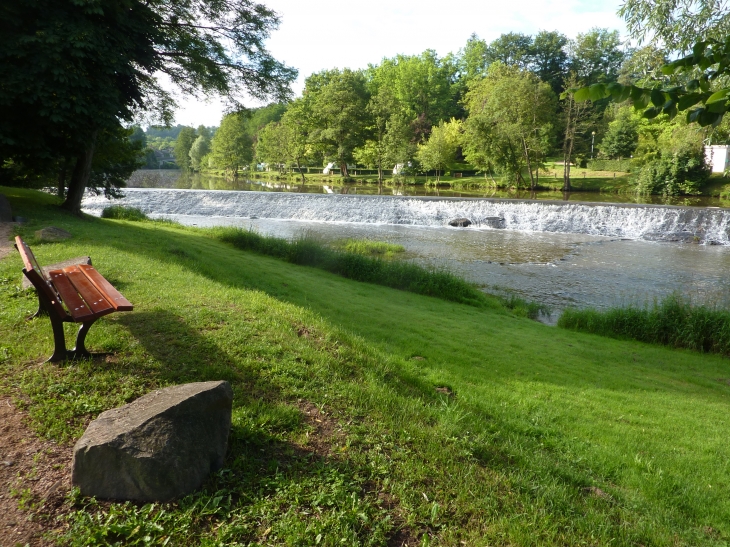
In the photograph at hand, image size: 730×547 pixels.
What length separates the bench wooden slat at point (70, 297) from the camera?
452cm

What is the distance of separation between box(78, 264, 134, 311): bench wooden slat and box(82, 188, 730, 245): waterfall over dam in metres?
25.4

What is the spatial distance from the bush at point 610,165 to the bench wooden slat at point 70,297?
5156cm

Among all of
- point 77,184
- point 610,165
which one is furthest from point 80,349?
point 610,165

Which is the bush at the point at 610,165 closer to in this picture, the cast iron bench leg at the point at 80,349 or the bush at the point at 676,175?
the bush at the point at 676,175

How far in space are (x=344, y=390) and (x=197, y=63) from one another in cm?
1394

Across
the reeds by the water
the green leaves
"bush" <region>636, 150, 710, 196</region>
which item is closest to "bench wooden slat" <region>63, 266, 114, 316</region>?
the green leaves

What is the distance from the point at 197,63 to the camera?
15.4 m

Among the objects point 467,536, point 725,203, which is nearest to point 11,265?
point 467,536

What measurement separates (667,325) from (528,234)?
16068 mm

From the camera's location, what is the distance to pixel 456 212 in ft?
100

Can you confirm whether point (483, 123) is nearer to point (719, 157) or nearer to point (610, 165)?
point (610, 165)

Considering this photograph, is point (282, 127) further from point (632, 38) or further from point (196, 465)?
point (196, 465)

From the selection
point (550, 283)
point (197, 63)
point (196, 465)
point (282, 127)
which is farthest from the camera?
point (282, 127)

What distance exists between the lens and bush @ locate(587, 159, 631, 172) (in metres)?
49.1
